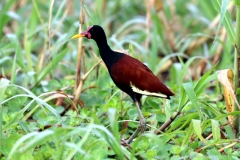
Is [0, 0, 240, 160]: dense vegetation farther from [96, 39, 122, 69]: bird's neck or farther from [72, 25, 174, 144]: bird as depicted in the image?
[96, 39, 122, 69]: bird's neck

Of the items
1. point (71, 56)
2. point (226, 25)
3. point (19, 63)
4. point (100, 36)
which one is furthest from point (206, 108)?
point (71, 56)

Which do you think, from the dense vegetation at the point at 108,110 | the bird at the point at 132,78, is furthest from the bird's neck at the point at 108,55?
the dense vegetation at the point at 108,110

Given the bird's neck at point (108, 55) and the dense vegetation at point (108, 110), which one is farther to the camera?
the bird's neck at point (108, 55)

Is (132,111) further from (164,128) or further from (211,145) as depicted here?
(211,145)

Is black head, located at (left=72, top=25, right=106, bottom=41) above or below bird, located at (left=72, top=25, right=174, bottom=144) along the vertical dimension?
above

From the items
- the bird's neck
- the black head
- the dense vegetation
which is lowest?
the dense vegetation

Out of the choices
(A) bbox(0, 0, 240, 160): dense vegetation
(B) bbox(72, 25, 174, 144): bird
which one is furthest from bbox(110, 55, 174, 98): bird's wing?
(A) bbox(0, 0, 240, 160): dense vegetation

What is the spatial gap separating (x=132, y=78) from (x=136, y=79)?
0.02 m

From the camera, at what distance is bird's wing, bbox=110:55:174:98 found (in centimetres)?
306

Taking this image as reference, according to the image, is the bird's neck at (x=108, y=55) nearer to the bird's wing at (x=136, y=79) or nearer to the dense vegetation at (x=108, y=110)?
the bird's wing at (x=136, y=79)

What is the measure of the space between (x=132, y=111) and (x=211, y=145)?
0.74m

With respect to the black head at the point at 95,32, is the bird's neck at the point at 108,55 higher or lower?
lower

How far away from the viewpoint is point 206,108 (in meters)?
3.09

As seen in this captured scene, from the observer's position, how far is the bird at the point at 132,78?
306 centimetres
